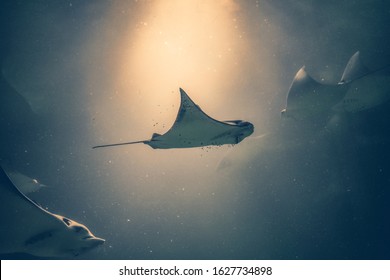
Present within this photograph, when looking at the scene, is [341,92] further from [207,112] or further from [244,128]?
[244,128]

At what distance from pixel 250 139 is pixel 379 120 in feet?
16.3

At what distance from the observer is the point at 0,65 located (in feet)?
26.0

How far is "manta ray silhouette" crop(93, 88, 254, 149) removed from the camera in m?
3.59

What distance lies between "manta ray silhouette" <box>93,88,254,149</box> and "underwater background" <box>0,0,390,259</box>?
18.8 ft

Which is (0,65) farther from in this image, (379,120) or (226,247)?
(379,120)

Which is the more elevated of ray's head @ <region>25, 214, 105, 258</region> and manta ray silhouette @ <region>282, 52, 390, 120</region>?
manta ray silhouette @ <region>282, 52, 390, 120</region>

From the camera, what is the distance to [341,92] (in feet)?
26.5

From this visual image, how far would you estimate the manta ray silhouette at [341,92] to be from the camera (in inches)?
310

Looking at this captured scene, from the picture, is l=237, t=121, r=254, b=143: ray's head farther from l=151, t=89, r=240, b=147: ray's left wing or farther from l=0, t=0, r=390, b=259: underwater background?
l=0, t=0, r=390, b=259: underwater background

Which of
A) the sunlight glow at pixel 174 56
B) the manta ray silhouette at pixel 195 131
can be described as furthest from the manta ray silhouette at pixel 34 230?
the sunlight glow at pixel 174 56

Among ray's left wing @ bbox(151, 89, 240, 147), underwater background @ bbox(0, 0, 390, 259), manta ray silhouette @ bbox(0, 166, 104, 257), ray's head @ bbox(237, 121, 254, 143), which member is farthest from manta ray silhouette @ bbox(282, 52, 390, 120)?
manta ray silhouette @ bbox(0, 166, 104, 257)

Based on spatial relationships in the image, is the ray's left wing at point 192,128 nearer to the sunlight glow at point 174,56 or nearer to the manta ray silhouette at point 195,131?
the manta ray silhouette at point 195,131

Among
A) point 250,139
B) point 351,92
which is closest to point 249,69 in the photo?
point 250,139

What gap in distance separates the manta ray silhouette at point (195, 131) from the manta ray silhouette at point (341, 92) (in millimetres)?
4703
